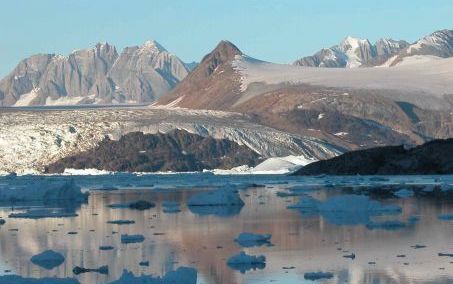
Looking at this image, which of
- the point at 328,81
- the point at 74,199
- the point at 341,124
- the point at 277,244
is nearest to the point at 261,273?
the point at 277,244

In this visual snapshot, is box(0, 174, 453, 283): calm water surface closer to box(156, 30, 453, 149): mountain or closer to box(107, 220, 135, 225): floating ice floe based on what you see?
box(107, 220, 135, 225): floating ice floe

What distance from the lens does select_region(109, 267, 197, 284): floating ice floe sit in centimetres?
1667

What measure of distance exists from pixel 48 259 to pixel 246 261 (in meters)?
4.01

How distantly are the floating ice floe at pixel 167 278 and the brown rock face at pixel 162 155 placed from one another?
108m

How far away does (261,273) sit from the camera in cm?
1841

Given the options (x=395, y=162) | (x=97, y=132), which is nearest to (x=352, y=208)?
(x=395, y=162)

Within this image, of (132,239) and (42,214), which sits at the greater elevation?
(42,214)

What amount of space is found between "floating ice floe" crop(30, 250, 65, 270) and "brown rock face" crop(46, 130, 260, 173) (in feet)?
342

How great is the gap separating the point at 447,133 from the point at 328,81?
89.4ft

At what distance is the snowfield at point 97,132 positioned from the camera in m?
131

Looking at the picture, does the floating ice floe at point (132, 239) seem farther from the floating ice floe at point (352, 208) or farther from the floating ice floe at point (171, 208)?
the floating ice floe at point (171, 208)

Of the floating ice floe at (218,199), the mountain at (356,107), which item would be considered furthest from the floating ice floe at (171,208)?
the mountain at (356,107)

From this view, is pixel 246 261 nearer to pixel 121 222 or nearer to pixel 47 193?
pixel 121 222

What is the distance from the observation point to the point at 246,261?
19.5m
